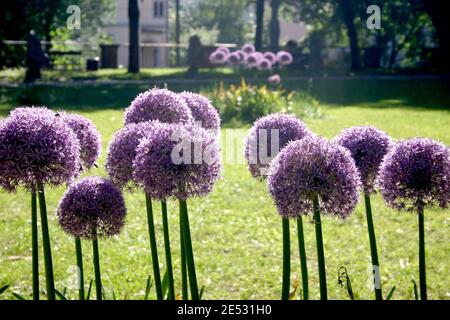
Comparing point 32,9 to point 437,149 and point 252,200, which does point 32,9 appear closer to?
point 252,200

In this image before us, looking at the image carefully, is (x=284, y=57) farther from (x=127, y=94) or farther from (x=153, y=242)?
(x=153, y=242)

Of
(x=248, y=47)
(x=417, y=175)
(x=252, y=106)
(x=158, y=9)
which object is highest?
(x=248, y=47)

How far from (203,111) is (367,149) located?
78 centimetres

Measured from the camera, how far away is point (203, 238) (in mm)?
7359

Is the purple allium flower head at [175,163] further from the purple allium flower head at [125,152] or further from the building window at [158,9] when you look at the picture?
the building window at [158,9]

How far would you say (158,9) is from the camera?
18.2 feet

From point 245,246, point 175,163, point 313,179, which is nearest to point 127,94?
point 245,246

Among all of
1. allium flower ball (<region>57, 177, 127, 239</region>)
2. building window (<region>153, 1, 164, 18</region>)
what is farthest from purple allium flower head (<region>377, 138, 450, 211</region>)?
building window (<region>153, 1, 164, 18</region>)

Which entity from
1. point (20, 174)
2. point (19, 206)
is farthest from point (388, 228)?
point (20, 174)

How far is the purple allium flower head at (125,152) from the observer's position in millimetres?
2646

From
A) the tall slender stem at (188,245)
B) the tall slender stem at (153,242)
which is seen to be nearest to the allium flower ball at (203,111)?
the tall slender stem at (153,242)

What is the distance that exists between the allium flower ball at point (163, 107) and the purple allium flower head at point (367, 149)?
0.67m

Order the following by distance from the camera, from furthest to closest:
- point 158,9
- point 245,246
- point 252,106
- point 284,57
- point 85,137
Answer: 1. point 284,57
2. point 252,106
3. point 245,246
4. point 158,9
5. point 85,137

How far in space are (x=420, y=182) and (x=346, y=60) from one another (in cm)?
2697
